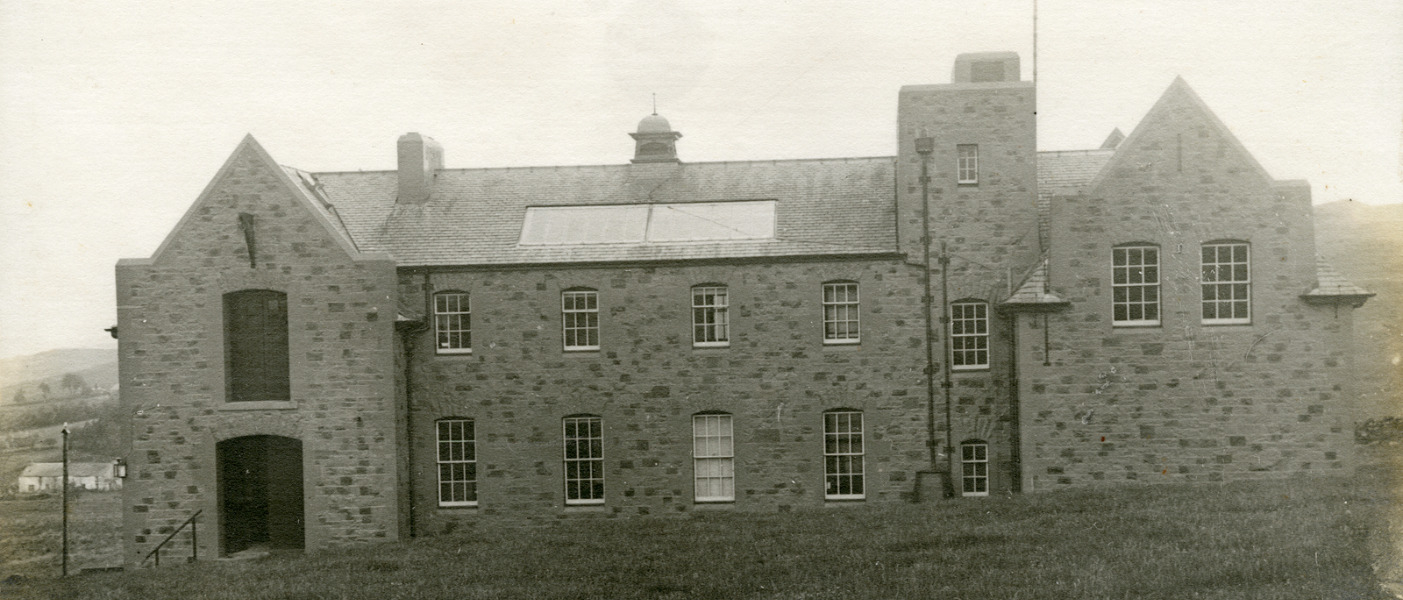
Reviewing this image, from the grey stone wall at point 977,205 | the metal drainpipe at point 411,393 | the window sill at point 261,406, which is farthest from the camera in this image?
the metal drainpipe at point 411,393

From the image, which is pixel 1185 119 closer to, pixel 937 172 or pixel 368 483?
pixel 937 172

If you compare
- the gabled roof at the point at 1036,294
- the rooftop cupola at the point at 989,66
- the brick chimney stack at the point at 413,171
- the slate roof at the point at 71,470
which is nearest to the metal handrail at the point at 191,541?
the brick chimney stack at the point at 413,171

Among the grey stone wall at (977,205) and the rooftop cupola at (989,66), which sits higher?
the rooftop cupola at (989,66)

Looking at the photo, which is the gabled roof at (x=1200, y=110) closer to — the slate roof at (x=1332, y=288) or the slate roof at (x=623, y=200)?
the slate roof at (x=1332, y=288)

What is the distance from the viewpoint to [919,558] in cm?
1512

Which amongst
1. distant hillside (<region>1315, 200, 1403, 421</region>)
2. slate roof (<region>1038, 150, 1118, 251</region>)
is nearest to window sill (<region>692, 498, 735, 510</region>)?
slate roof (<region>1038, 150, 1118, 251</region>)

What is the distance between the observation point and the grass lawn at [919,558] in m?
12.9

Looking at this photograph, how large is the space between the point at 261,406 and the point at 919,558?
15492mm

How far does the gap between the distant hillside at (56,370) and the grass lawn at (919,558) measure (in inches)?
738

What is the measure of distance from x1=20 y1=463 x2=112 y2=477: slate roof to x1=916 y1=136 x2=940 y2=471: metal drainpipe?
101 ft

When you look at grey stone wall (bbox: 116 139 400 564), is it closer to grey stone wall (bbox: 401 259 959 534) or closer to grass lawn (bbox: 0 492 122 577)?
grey stone wall (bbox: 401 259 959 534)

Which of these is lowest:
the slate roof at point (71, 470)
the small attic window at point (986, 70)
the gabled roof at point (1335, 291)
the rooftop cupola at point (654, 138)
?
the slate roof at point (71, 470)

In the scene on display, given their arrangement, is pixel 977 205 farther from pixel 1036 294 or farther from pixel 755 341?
pixel 755 341

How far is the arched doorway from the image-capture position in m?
24.1
